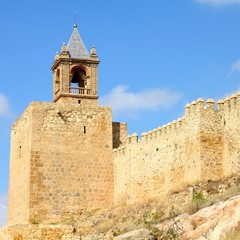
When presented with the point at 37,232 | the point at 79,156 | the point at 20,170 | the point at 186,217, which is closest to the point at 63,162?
the point at 79,156

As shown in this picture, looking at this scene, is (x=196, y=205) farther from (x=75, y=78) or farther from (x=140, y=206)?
(x=75, y=78)

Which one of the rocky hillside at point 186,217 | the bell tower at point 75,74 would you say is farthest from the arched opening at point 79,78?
the rocky hillside at point 186,217

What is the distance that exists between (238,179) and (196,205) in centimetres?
380

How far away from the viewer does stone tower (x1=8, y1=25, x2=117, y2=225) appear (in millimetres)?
30516

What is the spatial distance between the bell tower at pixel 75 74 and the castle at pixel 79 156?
0.05 metres

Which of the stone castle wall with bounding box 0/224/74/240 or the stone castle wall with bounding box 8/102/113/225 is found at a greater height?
the stone castle wall with bounding box 8/102/113/225

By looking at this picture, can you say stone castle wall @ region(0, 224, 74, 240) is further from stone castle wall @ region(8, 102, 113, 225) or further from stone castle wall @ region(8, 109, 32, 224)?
stone castle wall @ region(8, 109, 32, 224)

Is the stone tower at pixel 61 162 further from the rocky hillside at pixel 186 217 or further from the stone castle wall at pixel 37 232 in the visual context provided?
the stone castle wall at pixel 37 232

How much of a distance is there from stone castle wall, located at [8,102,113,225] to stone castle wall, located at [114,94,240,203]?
1.50m

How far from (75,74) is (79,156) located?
5173 millimetres

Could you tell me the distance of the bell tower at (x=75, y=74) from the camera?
3372 cm

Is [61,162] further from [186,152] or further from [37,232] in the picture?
[37,232]

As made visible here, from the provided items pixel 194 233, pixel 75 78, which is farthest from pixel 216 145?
pixel 75 78

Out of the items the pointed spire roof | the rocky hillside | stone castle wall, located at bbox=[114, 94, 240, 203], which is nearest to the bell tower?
the pointed spire roof
